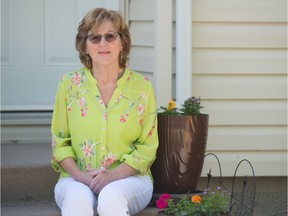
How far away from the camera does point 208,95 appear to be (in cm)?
493

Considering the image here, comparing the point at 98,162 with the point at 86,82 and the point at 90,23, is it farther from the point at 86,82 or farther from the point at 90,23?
the point at 90,23

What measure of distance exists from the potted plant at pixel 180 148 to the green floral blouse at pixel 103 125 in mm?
221

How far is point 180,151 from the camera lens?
437cm

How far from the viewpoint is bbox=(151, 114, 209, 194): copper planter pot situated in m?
4.36

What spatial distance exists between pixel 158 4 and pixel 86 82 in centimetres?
92

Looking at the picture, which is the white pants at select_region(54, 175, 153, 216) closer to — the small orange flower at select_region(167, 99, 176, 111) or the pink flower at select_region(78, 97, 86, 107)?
the pink flower at select_region(78, 97, 86, 107)

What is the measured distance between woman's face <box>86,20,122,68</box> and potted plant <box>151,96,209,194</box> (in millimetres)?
566

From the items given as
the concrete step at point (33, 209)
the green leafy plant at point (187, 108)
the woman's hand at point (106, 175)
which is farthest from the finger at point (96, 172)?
the green leafy plant at point (187, 108)

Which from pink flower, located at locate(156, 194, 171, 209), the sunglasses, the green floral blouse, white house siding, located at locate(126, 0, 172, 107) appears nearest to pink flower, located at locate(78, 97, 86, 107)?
the green floral blouse

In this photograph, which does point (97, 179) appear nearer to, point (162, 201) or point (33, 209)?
point (162, 201)

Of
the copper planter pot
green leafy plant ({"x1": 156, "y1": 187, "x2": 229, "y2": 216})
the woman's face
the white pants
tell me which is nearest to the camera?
the white pants

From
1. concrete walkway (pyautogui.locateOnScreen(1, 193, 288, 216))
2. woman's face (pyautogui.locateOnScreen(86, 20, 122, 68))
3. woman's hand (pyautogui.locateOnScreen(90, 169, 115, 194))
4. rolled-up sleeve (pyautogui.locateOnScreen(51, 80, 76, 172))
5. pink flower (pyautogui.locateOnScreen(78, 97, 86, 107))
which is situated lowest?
concrete walkway (pyautogui.locateOnScreen(1, 193, 288, 216))

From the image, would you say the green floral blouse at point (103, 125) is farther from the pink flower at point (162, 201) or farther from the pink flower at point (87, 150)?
the pink flower at point (162, 201)

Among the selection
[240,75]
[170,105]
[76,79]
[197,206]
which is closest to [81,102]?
[76,79]
